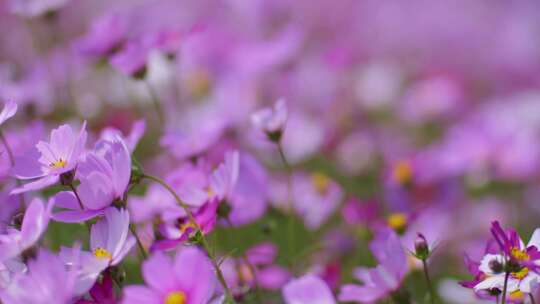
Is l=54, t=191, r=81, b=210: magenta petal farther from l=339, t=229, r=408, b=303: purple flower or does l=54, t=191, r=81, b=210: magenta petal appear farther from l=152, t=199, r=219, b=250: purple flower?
l=339, t=229, r=408, b=303: purple flower

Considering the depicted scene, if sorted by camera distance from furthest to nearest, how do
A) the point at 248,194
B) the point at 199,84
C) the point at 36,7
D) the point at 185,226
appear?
the point at 199,84, the point at 36,7, the point at 248,194, the point at 185,226

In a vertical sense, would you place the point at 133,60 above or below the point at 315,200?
above

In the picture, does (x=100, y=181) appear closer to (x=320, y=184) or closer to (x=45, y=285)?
(x=45, y=285)

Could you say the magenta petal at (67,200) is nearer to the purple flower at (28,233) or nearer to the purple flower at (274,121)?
the purple flower at (28,233)

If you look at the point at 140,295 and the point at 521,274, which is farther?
the point at 521,274

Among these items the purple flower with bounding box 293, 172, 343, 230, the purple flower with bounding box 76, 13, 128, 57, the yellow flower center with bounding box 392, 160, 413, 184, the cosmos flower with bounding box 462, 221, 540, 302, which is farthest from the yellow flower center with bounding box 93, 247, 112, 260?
the yellow flower center with bounding box 392, 160, 413, 184

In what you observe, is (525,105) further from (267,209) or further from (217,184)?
(217,184)

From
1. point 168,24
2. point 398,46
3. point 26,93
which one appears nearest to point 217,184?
point 26,93

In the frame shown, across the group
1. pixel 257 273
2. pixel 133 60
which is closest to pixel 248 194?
pixel 257 273
